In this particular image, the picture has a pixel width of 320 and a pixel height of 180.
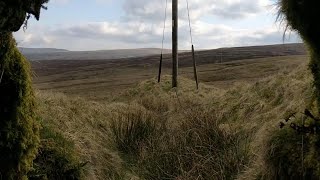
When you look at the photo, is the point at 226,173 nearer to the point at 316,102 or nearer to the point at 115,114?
the point at 316,102

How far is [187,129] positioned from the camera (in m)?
9.52

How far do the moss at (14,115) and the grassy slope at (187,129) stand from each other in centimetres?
192

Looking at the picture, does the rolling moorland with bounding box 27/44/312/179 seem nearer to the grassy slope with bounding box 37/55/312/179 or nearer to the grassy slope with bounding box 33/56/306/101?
the grassy slope with bounding box 37/55/312/179

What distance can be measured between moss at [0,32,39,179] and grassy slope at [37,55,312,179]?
1.92 m

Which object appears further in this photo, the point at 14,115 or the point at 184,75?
the point at 184,75

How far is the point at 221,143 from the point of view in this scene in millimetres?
8789

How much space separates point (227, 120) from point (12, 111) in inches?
325

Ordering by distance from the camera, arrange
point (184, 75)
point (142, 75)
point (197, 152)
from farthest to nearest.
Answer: point (142, 75)
point (184, 75)
point (197, 152)

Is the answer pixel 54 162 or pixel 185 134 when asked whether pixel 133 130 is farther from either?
pixel 54 162

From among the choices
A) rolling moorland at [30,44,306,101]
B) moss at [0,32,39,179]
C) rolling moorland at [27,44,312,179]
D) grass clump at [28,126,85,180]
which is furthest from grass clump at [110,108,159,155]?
moss at [0,32,39,179]

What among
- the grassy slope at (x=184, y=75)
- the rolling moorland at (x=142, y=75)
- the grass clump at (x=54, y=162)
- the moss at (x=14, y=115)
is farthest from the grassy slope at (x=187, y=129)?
the grassy slope at (x=184, y=75)

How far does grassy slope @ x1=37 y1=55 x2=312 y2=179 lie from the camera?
296 inches

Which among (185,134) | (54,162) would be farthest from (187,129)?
(54,162)

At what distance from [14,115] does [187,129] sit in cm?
516
